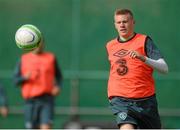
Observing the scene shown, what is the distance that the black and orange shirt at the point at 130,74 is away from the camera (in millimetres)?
8695

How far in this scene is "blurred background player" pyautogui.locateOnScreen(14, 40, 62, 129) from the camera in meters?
13.7

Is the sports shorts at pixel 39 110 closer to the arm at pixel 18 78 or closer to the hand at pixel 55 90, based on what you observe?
the hand at pixel 55 90

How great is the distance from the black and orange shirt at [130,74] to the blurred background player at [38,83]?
16.4 feet

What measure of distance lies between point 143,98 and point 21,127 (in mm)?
7573

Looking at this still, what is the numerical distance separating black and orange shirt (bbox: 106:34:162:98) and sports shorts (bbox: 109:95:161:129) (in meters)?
0.07

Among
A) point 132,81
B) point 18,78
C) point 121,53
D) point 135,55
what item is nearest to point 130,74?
point 132,81

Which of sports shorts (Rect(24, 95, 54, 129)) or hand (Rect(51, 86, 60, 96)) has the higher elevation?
hand (Rect(51, 86, 60, 96))

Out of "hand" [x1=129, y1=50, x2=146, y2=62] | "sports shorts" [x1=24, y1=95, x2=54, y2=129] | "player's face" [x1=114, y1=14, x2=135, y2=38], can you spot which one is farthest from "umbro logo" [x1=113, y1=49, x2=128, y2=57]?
"sports shorts" [x1=24, y1=95, x2=54, y2=129]

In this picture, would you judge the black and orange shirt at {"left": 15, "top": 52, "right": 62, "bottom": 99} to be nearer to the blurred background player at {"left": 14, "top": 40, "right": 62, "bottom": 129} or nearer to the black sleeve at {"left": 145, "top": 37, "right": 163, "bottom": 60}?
the blurred background player at {"left": 14, "top": 40, "right": 62, "bottom": 129}

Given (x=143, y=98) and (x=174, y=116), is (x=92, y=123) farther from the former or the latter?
(x=143, y=98)

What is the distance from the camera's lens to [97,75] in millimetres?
16047

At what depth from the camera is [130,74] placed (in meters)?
8.72

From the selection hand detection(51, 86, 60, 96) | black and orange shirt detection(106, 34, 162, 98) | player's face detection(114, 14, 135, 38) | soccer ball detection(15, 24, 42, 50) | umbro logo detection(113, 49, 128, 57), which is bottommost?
hand detection(51, 86, 60, 96)

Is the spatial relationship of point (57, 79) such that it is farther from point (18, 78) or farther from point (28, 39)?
point (28, 39)
